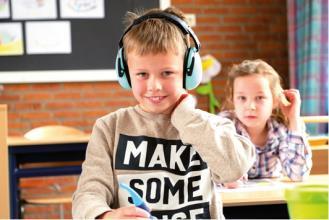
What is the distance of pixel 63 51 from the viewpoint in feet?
14.4

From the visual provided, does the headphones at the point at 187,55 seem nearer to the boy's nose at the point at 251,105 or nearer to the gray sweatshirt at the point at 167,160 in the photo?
the gray sweatshirt at the point at 167,160

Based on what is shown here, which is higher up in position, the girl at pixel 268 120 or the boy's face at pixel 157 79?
the boy's face at pixel 157 79

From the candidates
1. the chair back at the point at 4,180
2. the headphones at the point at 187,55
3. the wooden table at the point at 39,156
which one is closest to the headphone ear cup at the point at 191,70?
the headphones at the point at 187,55

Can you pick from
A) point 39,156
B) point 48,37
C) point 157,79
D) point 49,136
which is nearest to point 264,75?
point 157,79

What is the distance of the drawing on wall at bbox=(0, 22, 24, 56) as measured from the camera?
4316 mm

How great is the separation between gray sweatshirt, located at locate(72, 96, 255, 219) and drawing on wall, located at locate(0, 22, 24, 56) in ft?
10.9

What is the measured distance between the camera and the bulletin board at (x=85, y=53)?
4332 millimetres

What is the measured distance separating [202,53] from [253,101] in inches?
108

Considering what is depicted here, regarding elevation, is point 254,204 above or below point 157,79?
below

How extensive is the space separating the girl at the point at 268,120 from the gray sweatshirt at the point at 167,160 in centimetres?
76

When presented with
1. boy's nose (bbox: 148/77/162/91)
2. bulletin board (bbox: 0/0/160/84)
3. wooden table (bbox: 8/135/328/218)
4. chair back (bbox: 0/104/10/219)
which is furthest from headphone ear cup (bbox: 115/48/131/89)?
bulletin board (bbox: 0/0/160/84)

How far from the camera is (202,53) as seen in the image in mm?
4676

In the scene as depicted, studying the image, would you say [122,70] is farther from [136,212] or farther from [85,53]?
[85,53]

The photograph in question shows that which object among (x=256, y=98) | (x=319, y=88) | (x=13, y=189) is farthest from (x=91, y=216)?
(x=319, y=88)
